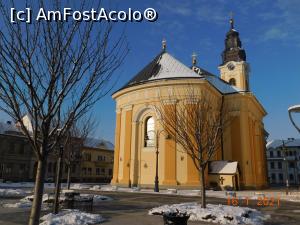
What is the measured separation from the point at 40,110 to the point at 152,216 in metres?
7.21

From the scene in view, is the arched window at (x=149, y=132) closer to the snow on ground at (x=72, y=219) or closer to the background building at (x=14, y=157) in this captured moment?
the background building at (x=14, y=157)

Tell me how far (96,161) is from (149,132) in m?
30.0

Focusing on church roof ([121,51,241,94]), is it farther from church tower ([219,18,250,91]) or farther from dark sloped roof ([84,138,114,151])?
dark sloped roof ([84,138,114,151])

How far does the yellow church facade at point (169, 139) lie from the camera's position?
104 ft

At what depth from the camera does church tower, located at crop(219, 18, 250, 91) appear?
46.9m

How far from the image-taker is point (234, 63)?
4759cm

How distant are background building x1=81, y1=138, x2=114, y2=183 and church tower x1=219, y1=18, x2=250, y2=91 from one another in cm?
2994

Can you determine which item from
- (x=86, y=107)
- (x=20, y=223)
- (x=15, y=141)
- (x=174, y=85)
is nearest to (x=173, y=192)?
(x=174, y=85)

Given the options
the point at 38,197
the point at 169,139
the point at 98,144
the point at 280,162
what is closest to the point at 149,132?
the point at 169,139

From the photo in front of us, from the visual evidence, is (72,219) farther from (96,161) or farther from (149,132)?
(96,161)

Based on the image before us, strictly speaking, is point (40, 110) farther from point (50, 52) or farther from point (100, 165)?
point (100, 165)

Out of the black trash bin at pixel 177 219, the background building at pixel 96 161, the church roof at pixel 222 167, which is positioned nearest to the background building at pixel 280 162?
the background building at pixel 96 161

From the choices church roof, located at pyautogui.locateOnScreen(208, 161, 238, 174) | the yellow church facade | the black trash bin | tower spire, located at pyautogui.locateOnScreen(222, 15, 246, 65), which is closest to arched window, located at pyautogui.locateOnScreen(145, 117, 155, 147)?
the yellow church facade

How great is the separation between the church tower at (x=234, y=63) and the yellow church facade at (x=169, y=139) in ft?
19.7
